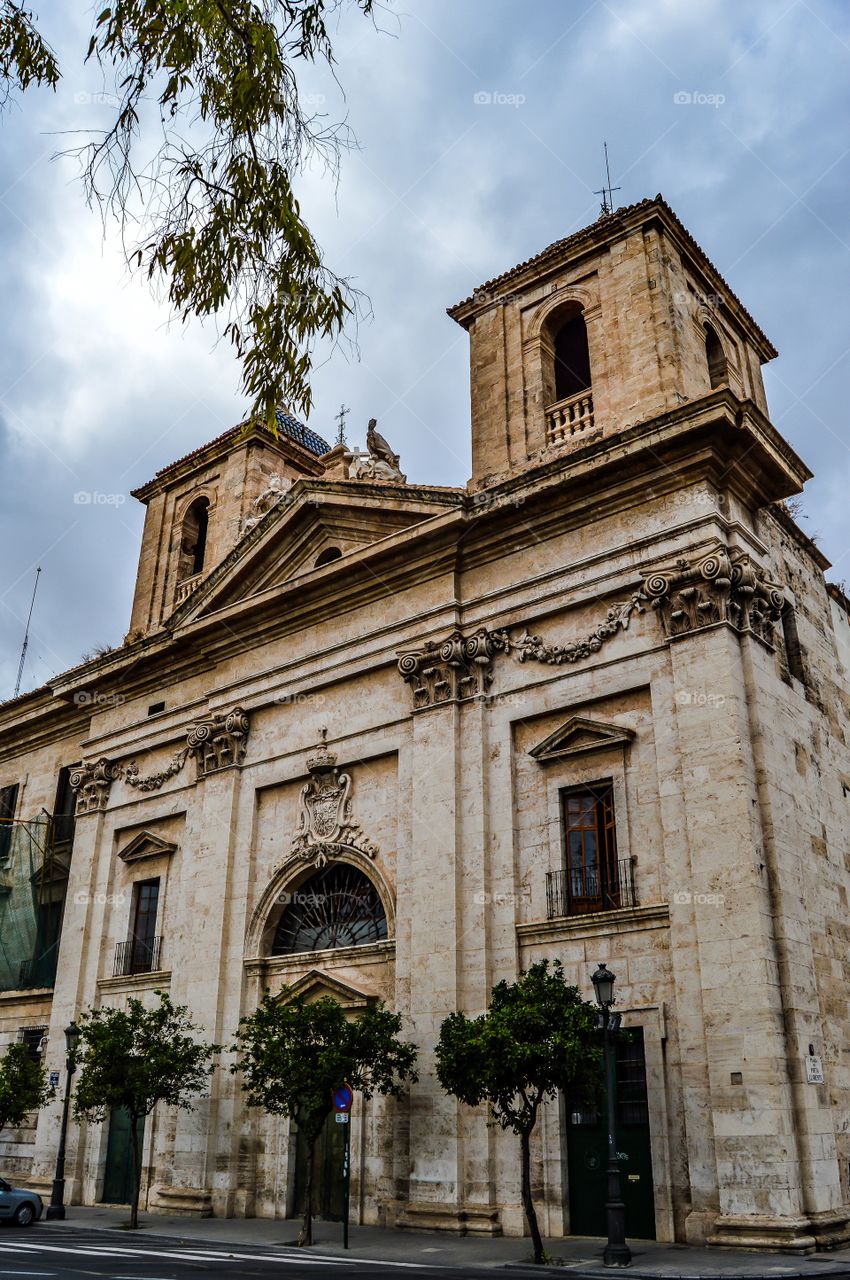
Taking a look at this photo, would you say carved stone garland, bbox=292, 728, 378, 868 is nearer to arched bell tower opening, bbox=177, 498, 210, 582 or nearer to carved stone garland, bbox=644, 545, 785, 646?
carved stone garland, bbox=644, 545, 785, 646

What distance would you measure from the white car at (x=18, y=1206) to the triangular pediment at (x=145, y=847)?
7107 millimetres

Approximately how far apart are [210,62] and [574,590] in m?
13.3

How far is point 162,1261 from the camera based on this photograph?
13141 millimetres

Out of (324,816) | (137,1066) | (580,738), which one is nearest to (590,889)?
(580,738)

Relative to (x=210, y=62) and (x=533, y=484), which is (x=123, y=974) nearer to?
(x=533, y=484)

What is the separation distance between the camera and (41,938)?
91.9 feet

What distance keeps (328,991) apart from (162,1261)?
23.2 feet

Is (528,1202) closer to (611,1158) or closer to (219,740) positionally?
(611,1158)

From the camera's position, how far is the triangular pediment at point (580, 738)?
690 inches

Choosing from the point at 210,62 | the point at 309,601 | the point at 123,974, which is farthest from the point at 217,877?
the point at 210,62

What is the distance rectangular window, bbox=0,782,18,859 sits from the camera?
101 ft

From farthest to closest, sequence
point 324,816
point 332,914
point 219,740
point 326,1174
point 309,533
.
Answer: point 309,533, point 219,740, point 324,816, point 332,914, point 326,1174

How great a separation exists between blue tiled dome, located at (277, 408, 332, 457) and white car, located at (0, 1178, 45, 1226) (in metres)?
19.2

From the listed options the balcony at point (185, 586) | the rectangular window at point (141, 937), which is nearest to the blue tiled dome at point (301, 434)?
the balcony at point (185, 586)
